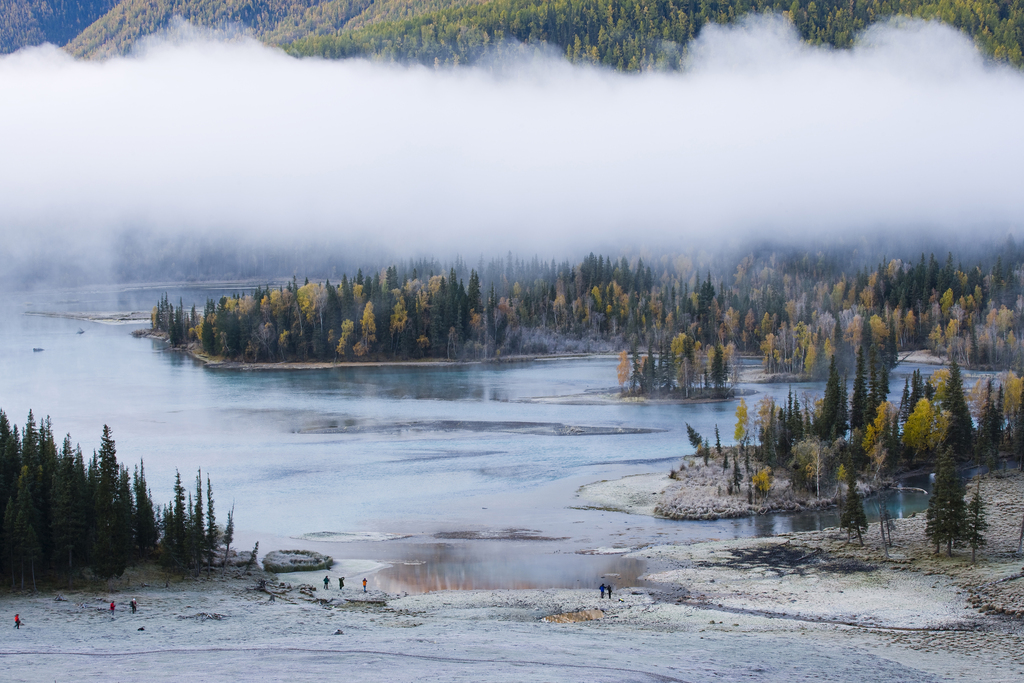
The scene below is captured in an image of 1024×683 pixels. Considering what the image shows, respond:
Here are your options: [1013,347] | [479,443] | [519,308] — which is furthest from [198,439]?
[1013,347]

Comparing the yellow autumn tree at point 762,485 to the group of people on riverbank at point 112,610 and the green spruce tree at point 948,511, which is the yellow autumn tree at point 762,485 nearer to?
the green spruce tree at point 948,511

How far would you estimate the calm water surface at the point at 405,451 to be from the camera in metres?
55.1

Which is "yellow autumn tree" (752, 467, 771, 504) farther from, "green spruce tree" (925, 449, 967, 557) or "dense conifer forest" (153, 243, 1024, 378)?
"dense conifer forest" (153, 243, 1024, 378)

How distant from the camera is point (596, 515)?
6153 cm

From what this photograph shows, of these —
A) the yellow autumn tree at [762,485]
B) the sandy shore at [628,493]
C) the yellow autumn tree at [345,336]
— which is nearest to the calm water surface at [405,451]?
the sandy shore at [628,493]

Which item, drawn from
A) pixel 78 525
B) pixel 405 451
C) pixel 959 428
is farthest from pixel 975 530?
pixel 405 451

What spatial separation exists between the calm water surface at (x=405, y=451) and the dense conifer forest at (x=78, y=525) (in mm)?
7572

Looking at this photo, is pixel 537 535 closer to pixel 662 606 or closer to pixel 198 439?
pixel 662 606

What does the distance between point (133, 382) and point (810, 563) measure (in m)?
112

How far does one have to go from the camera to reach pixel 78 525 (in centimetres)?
4706

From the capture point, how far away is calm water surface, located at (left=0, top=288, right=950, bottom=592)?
55.1 m

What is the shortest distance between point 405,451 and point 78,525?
40950mm

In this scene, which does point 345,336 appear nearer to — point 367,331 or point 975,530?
point 367,331

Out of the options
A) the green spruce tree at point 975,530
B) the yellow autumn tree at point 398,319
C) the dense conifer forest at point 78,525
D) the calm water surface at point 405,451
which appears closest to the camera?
the dense conifer forest at point 78,525
